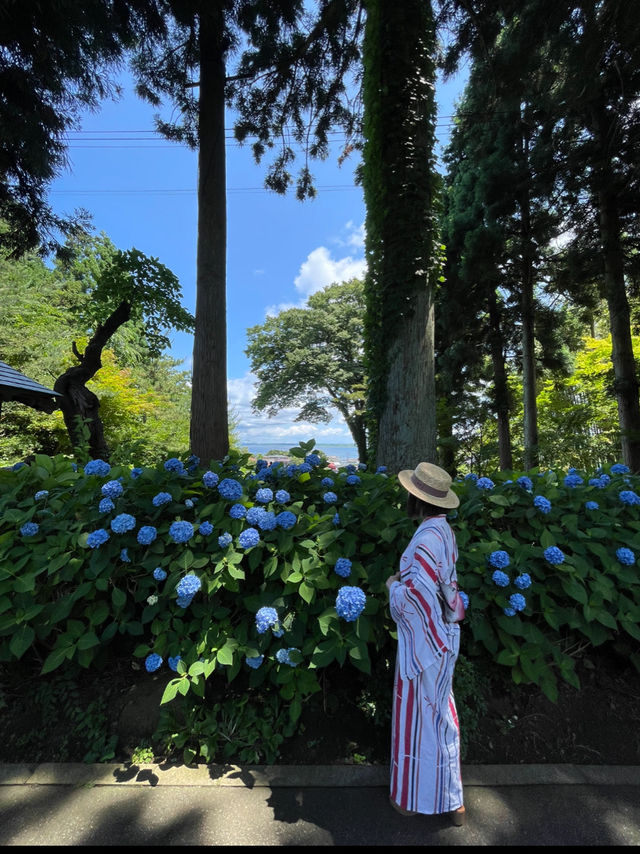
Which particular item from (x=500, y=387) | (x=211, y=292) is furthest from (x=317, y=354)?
(x=211, y=292)

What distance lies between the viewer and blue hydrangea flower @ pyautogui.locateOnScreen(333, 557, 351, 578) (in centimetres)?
178

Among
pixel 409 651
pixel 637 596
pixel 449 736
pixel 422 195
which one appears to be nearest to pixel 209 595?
pixel 409 651

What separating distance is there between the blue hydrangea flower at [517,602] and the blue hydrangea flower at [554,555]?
9.3 inches

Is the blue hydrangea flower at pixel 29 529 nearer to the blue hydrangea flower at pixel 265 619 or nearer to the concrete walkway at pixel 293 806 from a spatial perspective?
the concrete walkway at pixel 293 806

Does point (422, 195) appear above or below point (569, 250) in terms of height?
below

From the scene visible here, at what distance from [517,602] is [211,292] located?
15.9 feet

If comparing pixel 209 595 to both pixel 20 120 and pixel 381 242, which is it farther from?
pixel 20 120

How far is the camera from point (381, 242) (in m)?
4.19

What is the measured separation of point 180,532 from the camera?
1779 mm

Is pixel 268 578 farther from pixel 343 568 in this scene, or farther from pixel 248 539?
pixel 343 568

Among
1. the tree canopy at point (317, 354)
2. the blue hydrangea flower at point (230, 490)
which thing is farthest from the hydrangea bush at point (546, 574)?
the tree canopy at point (317, 354)

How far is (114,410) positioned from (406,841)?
10.7m

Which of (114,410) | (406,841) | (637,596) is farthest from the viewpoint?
(114,410)

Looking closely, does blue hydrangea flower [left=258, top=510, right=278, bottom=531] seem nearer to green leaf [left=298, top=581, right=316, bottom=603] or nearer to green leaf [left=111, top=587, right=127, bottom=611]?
green leaf [left=298, top=581, right=316, bottom=603]
